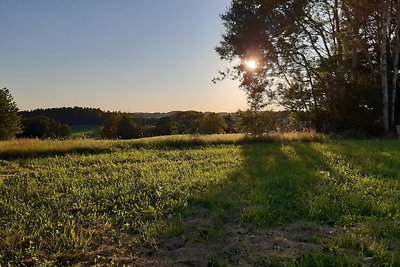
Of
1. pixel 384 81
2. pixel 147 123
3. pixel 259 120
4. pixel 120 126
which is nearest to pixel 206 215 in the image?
pixel 384 81

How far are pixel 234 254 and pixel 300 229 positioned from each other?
1.11 meters

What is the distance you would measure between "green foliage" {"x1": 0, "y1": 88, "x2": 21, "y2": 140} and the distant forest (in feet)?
6.83

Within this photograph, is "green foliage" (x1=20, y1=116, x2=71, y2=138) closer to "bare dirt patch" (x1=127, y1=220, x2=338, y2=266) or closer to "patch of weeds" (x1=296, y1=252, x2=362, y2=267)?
"bare dirt patch" (x1=127, y1=220, x2=338, y2=266)

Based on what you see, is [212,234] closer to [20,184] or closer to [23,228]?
[23,228]

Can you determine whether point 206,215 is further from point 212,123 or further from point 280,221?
point 212,123

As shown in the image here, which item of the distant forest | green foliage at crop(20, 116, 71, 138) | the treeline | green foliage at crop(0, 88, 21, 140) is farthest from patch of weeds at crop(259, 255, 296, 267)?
the treeline

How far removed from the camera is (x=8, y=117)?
4003cm

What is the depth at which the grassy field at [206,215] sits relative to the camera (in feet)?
12.2

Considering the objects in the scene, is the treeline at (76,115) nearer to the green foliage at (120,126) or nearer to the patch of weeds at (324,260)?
the green foliage at (120,126)

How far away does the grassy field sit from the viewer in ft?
12.2

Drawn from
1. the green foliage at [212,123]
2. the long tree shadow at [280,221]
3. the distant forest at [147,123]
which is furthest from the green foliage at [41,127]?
the long tree shadow at [280,221]

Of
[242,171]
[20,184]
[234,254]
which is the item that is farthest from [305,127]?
[234,254]

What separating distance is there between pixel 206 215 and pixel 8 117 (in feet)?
132

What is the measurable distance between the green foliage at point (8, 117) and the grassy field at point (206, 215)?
32490mm
